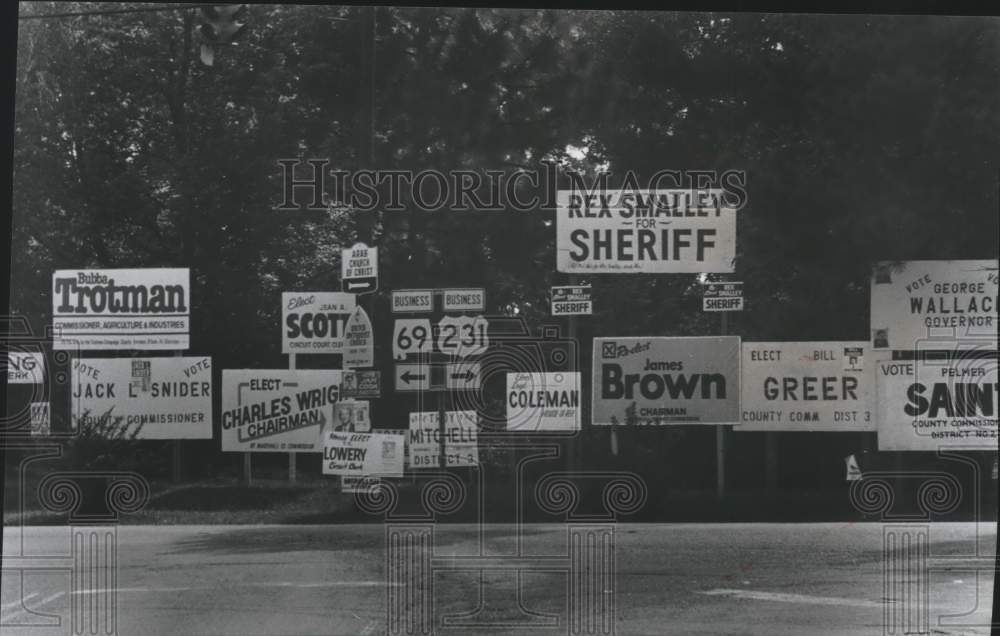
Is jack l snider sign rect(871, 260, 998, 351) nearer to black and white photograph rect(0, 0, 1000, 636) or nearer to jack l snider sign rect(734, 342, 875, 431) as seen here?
black and white photograph rect(0, 0, 1000, 636)

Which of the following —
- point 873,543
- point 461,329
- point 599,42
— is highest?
point 599,42

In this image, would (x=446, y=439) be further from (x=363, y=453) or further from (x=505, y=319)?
(x=505, y=319)

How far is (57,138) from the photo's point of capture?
407 centimetres

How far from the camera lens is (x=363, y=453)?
13.5 ft

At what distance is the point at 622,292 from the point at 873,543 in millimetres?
1357

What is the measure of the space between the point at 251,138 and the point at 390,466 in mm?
1337

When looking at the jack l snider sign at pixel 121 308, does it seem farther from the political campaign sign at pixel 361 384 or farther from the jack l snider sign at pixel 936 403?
the jack l snider sign at pixel 936 403

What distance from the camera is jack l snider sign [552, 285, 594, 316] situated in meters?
4.11

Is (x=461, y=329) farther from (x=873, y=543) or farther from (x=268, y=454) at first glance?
(x=873, y=543)

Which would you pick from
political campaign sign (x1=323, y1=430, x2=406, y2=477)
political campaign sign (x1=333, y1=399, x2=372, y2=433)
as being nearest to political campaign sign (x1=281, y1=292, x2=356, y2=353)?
political campaign sign (x1=333, y1=399, x2=372, y2=433)

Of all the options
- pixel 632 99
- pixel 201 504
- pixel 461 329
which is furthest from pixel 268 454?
pixel 632 99

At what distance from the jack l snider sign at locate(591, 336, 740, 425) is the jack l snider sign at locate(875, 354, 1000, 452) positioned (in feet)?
1.87

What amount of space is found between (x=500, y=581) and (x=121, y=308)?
1.74 meters

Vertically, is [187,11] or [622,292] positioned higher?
[187,11]
